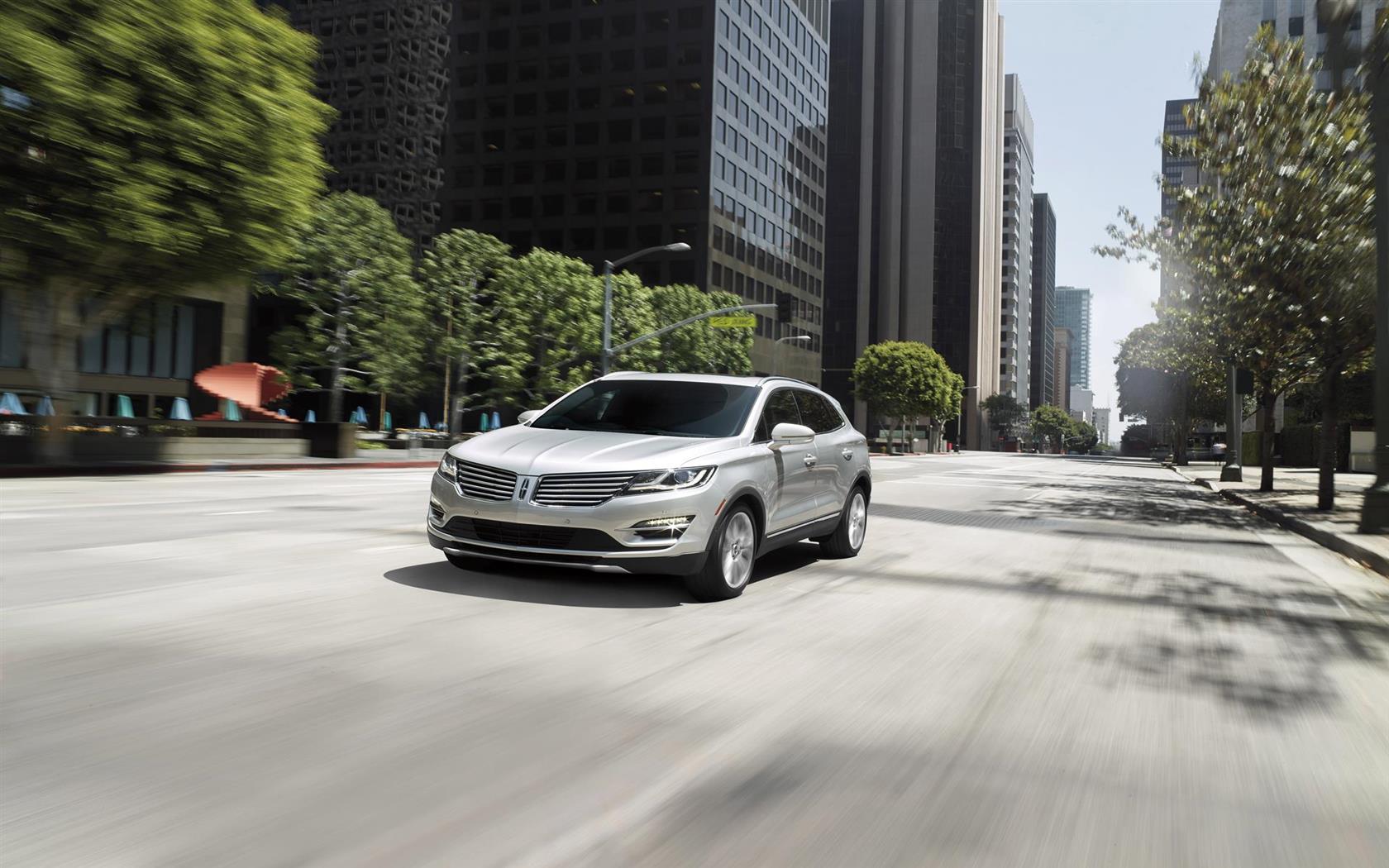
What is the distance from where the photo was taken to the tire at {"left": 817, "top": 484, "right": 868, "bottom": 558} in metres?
9.17

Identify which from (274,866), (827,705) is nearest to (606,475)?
(827,705)

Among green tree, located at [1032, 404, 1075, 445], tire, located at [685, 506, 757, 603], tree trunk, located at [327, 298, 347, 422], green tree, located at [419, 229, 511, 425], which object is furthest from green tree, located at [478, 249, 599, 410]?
green tree, located at [1032, 404, 1075, 445]

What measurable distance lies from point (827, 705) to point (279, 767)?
88.0 inches

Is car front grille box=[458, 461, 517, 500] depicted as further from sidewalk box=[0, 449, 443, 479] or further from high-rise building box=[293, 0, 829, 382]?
high-rise building box=[293, 0, 829, 382]

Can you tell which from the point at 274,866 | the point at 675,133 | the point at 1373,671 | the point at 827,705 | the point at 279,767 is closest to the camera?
the point at 274,866

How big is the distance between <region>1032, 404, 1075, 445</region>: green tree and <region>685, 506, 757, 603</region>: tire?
7065 inches

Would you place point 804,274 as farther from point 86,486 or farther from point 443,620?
point 443,620

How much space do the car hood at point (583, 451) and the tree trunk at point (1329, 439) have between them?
15.8 metres

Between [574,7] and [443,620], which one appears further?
[574,7]

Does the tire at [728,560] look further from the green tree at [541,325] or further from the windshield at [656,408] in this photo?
the green tree at [541,325]

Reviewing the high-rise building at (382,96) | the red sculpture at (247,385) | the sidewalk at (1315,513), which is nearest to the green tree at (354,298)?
the red sculpture at (247,385)

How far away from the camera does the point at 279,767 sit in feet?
10.8

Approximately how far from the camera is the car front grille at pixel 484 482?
6.33m

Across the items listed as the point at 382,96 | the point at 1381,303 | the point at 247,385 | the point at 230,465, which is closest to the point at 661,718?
the point at 1381,303
